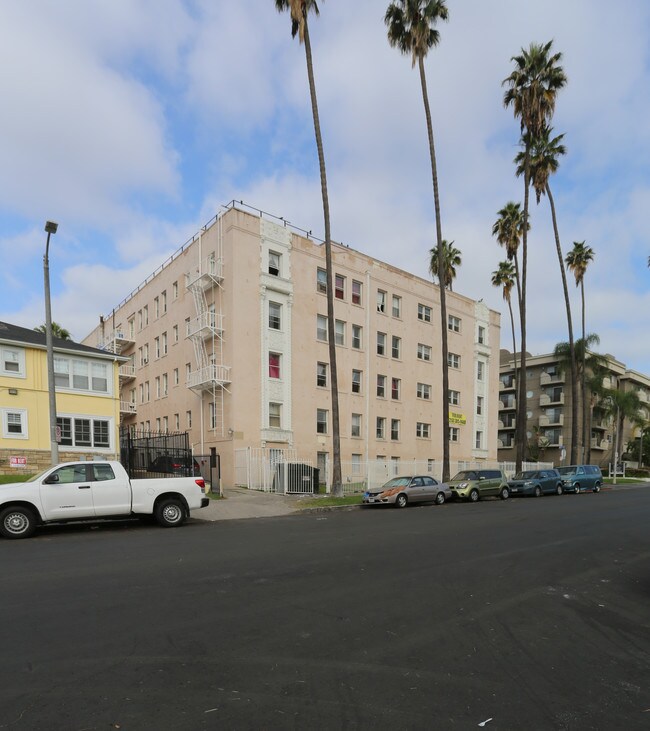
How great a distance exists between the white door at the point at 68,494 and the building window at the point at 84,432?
52.4 ft

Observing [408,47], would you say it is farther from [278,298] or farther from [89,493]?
[89,493]

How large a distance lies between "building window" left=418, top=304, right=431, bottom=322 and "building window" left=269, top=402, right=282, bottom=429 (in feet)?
49.2

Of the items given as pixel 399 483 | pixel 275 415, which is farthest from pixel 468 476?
pixel 275 415

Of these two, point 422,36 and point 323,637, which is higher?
point 422,36

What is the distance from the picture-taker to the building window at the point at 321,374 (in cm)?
3317

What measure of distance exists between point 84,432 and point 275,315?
11.9 meters

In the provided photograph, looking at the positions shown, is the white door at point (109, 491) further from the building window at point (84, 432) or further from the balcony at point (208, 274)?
the balcony at point (208, 274)

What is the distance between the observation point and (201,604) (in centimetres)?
636

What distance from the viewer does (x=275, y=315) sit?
1232 inches

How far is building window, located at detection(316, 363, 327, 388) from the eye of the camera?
33169 millimetres

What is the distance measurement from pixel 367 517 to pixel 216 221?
795 inches

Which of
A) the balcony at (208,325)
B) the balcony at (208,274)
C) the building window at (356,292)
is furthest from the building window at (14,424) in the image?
the building window at (356,292)

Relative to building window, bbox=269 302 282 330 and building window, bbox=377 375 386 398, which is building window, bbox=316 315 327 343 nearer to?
building window, bbox=269 302 282 330

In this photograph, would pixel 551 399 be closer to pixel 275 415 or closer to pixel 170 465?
pixel 275 415
